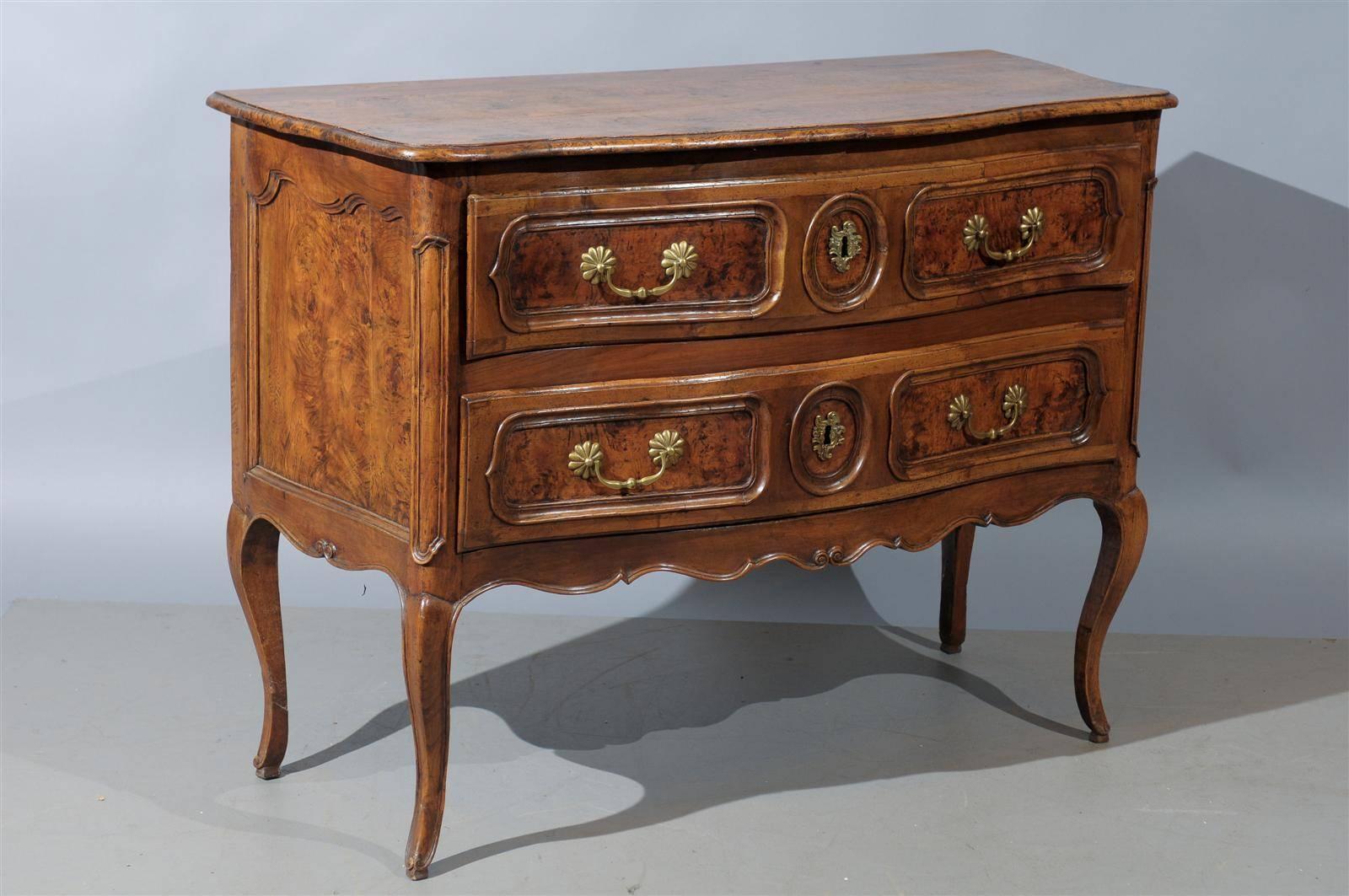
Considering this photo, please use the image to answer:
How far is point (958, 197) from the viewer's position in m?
3.13

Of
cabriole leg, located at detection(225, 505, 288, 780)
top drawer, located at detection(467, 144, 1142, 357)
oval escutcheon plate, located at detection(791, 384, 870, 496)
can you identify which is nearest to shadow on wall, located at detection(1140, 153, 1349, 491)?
top drawer, located at detection(467, 144, 1142, 357)

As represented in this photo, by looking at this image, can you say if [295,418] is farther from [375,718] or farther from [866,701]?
[866,701]

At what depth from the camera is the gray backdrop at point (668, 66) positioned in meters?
4.23

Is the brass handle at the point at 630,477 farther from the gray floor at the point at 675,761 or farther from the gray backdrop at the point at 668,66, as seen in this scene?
the gray backdrop at the point at 668,66

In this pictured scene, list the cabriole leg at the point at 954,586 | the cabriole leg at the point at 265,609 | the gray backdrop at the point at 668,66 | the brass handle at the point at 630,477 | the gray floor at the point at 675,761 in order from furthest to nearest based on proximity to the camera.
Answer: the gray backdrop at the point at 668,66 → the cabriole leg at the point at 954,586 → the cabriole leg at the point at 265,609 → the gray floor at the point at 675,761 → the brass handle at the point at 630,477

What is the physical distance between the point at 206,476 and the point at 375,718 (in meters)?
0.99

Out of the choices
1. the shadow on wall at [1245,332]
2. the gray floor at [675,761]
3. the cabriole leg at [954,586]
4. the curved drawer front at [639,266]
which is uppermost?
the curved drawer front at [639,266]

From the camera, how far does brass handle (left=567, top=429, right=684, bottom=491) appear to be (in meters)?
2.95

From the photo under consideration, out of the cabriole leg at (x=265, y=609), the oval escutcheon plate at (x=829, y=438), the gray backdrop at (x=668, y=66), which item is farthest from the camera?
the gray backdrop at (x=668, y=66)

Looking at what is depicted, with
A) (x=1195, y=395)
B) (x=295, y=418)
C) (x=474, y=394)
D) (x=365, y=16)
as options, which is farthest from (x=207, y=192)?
(x=1195, y=395)

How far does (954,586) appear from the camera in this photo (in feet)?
13.4

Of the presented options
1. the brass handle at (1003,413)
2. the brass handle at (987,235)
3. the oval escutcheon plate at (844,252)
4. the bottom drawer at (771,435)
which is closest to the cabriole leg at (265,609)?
the bottom drawer at (771,435)

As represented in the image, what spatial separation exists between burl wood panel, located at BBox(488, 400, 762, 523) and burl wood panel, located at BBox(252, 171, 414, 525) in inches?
6.4

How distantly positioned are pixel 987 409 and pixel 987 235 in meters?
0.30
